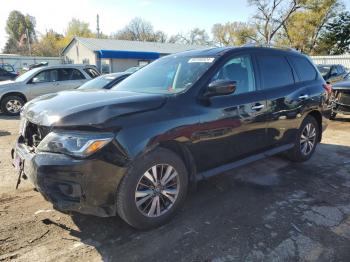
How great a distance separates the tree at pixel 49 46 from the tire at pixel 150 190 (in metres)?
66.3

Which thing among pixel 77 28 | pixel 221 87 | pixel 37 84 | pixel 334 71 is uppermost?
pixel 77 28

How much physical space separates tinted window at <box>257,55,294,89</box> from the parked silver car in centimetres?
876

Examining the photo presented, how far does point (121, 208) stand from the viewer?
9.91 feet

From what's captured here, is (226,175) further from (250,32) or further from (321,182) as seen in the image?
(250,32)

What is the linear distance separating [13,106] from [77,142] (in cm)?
991

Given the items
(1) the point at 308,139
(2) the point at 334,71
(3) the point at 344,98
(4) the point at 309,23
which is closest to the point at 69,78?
(3) the point at 344,98

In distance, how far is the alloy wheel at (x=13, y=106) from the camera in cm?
1140

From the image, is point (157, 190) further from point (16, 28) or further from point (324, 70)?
point (16, 28)

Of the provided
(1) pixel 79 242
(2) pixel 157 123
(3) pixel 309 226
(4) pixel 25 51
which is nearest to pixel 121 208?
(1) pixel 79 242

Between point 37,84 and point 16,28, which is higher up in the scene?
point 16,28

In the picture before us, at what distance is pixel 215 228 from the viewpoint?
335 cm

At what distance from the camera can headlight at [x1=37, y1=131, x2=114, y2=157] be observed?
2803 millimetres

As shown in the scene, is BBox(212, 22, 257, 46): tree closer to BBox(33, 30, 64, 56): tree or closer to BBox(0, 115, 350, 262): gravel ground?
BBox(33, 30, 64, 56): tree

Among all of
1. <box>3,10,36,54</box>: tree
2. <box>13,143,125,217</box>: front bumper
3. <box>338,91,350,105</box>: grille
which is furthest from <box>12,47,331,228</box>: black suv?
<box>3,10,36,54</box>: tree
